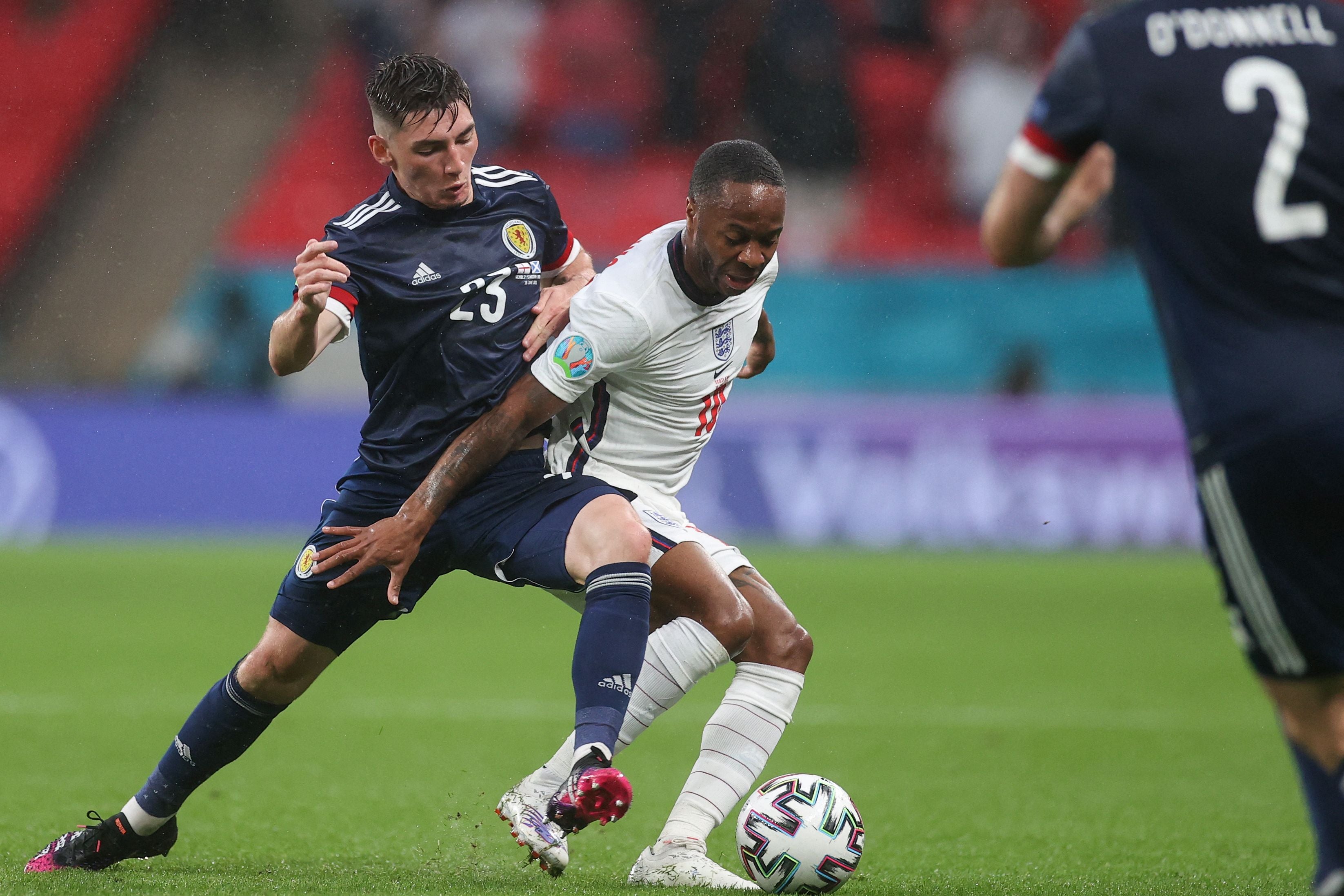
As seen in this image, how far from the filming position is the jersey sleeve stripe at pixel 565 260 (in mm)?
4559

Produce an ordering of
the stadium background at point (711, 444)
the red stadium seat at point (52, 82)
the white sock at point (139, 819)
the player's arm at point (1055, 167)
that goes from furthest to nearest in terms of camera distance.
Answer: the red stadium seat at point (52, 82) → the stadium background at point (711, 444) → the white sock at point (139, 819) → the player's arm at point (1055, 167)

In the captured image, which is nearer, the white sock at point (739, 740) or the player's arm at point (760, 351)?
the white sock at point (739, 740)

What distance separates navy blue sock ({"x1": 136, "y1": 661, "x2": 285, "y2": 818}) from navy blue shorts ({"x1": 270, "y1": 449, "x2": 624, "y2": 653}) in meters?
0.25

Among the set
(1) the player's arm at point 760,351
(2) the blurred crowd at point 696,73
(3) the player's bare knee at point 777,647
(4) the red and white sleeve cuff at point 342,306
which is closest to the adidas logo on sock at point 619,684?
(3) the player's bare knee at point 777,647

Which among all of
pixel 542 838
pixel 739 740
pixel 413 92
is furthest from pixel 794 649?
pixel 413 92

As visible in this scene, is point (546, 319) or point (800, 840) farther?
point (546, 319)

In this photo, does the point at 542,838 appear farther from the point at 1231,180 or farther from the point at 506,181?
the point at 1231,180

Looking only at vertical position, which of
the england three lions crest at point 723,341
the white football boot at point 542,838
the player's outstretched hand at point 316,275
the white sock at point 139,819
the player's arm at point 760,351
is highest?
the player's outstretched hand at point 316,275

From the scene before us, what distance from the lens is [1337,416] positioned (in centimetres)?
237

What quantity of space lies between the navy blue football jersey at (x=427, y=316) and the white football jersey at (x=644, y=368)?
193 mm

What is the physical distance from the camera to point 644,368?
431cm

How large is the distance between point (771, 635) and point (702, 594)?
28 cm

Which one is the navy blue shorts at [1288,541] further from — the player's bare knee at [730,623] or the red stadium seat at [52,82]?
the red stadium seat at [52,82]

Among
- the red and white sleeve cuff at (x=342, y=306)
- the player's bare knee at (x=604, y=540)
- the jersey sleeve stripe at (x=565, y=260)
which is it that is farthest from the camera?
the jersey sleeve stripe at (x=565, y=260)
